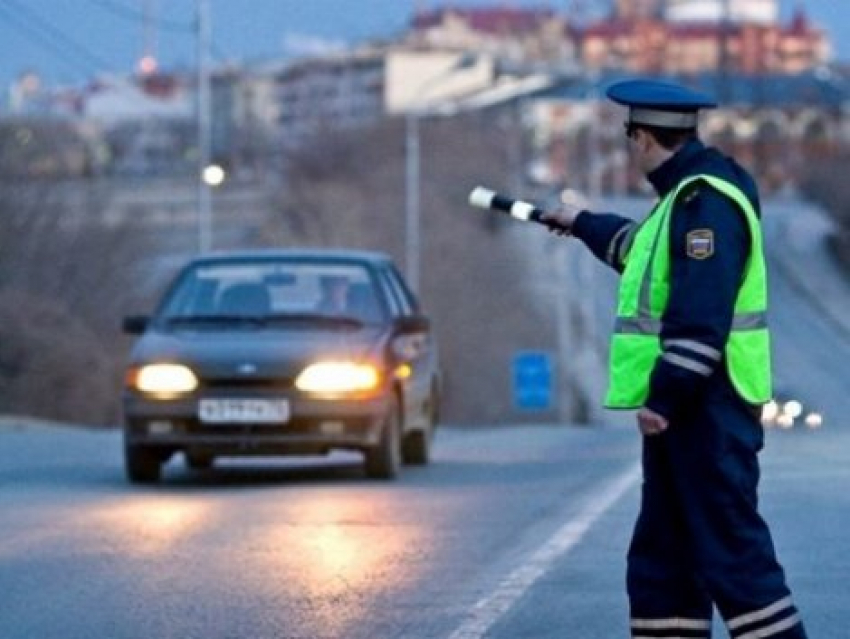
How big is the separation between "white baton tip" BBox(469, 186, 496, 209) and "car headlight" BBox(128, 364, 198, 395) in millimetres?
7806

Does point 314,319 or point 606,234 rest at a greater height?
point 606,234

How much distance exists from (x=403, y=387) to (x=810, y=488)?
284cm

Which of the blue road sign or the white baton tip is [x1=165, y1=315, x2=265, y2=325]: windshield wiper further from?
the blue road sign

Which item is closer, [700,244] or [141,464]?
[700,244]

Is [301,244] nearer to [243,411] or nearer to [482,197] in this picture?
[243,411]

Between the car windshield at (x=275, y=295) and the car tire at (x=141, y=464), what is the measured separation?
95 centimetres

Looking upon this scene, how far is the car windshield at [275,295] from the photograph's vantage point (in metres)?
18.0

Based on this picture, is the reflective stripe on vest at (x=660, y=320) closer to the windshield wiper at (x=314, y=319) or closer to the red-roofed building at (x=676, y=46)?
the windshield wiper at (x=314, y=319)

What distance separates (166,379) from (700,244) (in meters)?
9.82

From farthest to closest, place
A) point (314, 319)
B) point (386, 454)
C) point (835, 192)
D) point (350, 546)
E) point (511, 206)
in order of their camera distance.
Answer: point (835, 192), point (314, 319), point (386, 454), point (350, 546), point (511, 206)

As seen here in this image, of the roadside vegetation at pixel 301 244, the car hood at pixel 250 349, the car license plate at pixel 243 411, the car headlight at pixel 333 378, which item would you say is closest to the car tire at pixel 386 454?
the car headlight at pixel 333 378

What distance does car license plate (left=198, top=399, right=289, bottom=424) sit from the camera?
1702cm

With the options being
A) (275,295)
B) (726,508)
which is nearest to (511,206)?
(726,508)

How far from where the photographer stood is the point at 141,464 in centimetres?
1753
